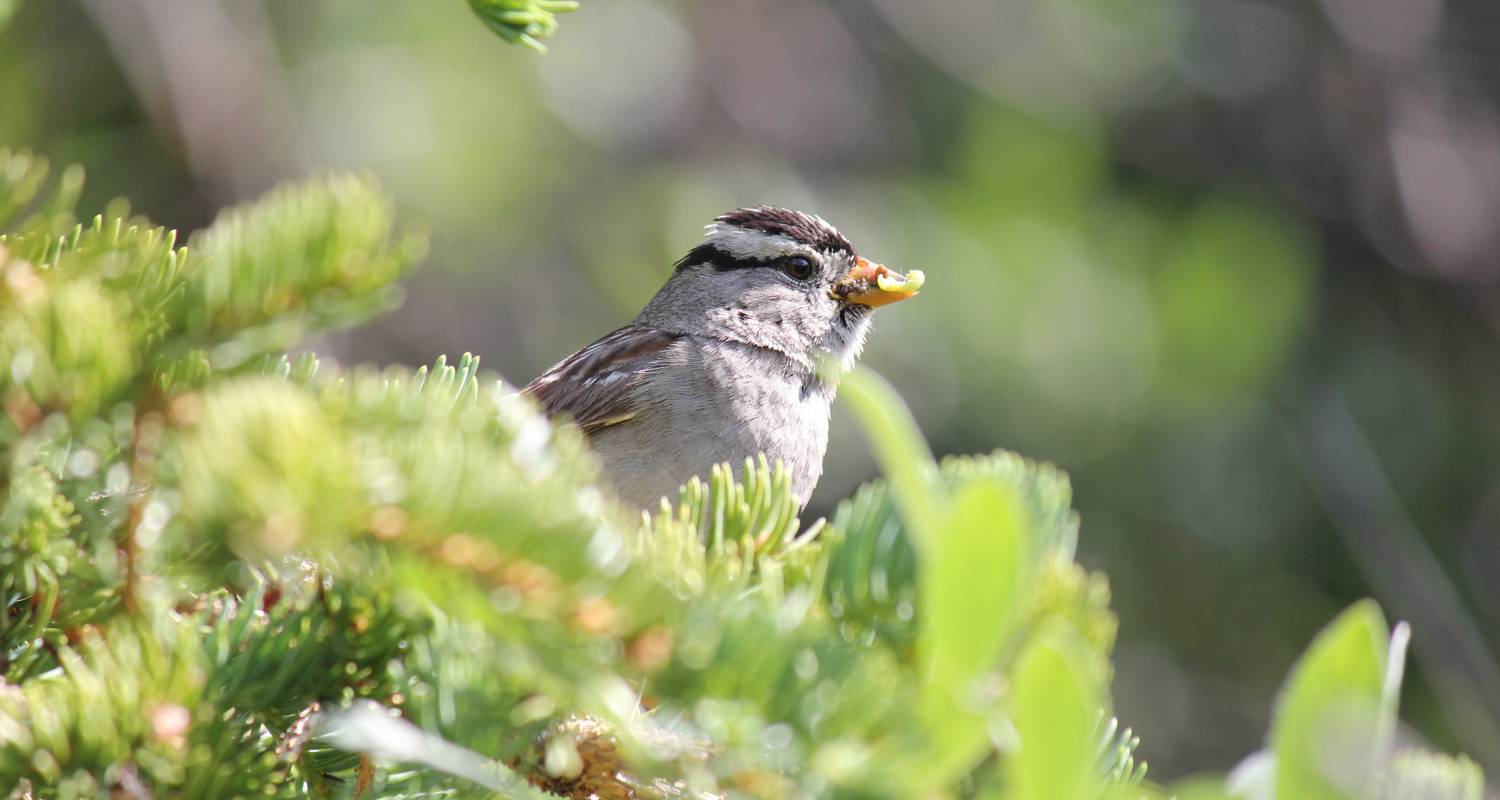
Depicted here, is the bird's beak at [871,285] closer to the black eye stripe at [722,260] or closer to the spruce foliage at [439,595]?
the black eye stripe at [722,260]

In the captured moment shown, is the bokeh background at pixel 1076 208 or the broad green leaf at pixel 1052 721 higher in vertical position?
the broad green leaf at pixel 1052 721

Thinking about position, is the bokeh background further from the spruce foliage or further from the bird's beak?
the spruce foliage

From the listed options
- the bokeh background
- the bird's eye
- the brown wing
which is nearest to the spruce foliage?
the brown wing

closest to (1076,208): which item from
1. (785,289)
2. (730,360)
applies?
(785,289)

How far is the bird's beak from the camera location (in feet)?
14.0

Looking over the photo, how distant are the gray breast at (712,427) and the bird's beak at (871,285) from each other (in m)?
0.40

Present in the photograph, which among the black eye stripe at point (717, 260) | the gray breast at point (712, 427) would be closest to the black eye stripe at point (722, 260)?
the black eye stripe at point (717, 260)

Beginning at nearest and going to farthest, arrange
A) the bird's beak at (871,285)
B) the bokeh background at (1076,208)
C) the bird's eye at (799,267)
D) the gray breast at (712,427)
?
the gray breast at (712,427) → the bird's beak at (871,285) → the bird's eye at (799,267) → the bokeh background at (1076,208)

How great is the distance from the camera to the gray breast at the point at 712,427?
3.64m

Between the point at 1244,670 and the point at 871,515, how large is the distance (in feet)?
17.9

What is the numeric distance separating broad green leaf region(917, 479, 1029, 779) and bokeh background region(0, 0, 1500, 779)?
4694mm

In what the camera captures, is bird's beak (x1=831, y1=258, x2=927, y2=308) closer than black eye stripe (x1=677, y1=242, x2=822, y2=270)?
Yes

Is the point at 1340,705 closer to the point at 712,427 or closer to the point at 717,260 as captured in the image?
the point at 712,427

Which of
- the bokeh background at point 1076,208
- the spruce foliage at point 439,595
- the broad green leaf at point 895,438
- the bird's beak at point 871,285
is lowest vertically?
the bokeh background at point 1076,208
